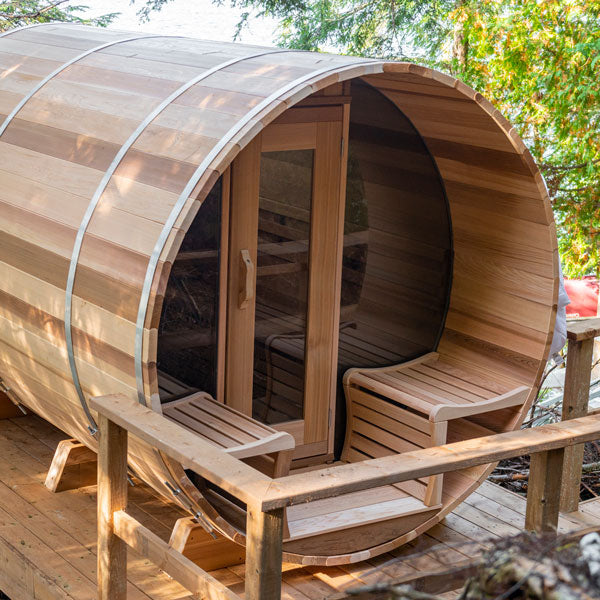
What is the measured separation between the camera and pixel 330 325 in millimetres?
4578

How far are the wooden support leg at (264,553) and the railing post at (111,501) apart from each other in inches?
32.7

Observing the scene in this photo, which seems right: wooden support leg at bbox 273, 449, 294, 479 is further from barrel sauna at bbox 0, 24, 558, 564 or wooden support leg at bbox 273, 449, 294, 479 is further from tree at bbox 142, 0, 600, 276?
tree at bbox 142, 0, 600, 276

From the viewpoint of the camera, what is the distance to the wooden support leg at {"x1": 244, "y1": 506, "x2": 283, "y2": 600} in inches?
99.6

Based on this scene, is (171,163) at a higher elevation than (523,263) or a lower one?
higher

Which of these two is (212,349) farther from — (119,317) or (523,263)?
(523,263)

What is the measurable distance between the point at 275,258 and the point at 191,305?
1.60ft

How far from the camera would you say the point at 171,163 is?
133 inches

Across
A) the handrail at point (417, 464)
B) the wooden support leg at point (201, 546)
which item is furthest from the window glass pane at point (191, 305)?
the handrail at point (417, 464)

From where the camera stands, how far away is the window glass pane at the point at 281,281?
4.24 m

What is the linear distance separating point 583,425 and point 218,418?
1459 mm

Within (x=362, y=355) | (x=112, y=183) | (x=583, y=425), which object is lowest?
(x=362, y=355)

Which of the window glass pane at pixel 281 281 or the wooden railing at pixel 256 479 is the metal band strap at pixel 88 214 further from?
the window glass pane at pixel 281 281

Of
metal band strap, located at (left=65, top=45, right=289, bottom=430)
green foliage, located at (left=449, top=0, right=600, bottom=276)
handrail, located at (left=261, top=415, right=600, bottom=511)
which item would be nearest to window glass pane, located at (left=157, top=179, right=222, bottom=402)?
metal band strap, located at (left=65, top=45, right=289, bottom=430)

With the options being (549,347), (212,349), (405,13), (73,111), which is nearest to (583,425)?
(549,347)
